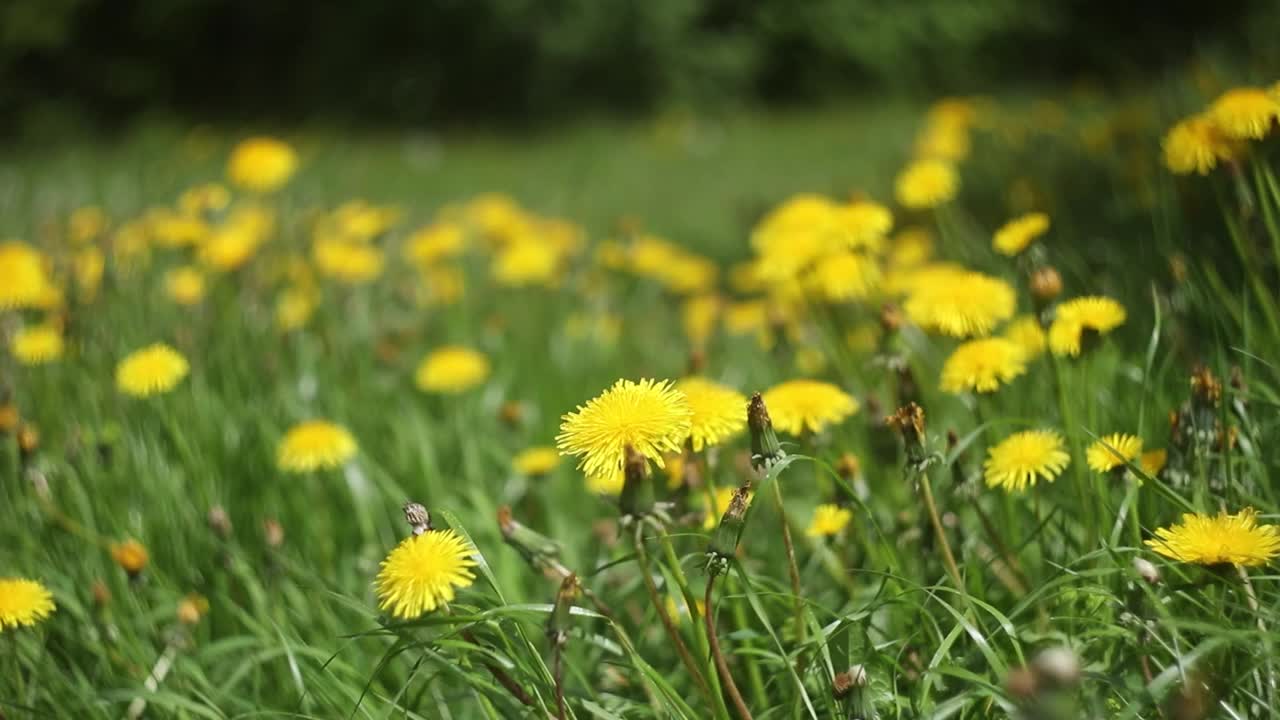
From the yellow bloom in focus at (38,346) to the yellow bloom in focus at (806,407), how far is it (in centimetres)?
139

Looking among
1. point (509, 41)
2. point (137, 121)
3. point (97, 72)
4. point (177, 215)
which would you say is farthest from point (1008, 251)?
point (97, 72)

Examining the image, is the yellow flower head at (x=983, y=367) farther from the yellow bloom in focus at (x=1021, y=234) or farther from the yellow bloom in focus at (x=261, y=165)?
the yellow bloom in focus at (x=261, y=165)

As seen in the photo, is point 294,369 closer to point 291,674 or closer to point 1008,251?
point 291,674

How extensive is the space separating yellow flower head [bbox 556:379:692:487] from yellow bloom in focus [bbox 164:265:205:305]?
1607 mm

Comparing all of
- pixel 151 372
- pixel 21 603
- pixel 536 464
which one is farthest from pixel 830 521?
pixel 151 372

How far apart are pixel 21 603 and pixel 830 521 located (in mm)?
915

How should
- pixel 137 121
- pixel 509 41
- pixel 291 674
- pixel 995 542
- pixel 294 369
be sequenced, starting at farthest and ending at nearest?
pixel 137 121
pixel 509 41
pixel 294 369
pixel 291 674
pixel 995 542

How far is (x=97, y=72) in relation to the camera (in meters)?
9.70

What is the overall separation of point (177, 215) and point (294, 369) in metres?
0.73

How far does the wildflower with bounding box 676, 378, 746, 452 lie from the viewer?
42.9 inches

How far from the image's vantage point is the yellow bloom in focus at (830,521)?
4.27ft

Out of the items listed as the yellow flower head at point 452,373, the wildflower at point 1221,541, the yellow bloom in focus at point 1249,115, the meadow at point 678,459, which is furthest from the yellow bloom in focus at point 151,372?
the yellow bloom in focus at point 1249,115

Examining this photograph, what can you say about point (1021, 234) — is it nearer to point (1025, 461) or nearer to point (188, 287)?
point (1025, 461)

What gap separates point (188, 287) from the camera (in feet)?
7.77
